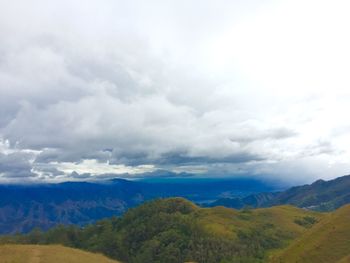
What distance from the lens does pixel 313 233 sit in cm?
11088

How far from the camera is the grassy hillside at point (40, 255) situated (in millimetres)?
66912

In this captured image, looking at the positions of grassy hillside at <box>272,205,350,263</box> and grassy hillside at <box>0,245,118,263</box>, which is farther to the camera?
grassy hillside at <box>272,205,350,263</box>

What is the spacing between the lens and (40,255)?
2781 inches

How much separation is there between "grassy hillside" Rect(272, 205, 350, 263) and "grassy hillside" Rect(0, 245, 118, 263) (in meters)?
54.3

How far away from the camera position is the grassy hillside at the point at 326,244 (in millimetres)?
94363

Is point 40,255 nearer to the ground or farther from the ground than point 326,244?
farther from the ground

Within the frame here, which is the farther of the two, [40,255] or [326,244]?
[326,244]

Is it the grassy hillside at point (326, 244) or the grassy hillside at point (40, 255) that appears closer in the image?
the grassy hillside at point (40, 255)

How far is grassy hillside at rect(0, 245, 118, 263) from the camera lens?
6691cm

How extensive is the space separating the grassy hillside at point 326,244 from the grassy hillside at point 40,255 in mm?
54319

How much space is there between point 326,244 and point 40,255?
241 feet

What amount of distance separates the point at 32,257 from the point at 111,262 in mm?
15642

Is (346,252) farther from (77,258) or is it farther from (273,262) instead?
(77,258)

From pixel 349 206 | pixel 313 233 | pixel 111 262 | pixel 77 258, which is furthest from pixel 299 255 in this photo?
pixel 77 258
